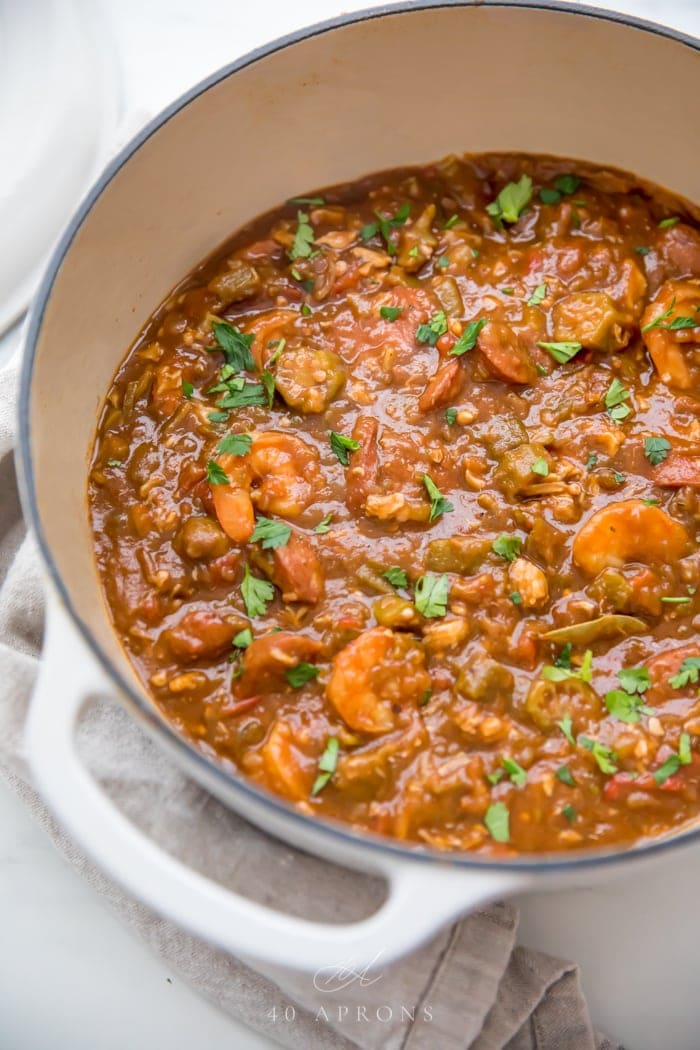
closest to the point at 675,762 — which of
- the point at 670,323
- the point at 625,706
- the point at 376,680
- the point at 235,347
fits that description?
the point at 625,706

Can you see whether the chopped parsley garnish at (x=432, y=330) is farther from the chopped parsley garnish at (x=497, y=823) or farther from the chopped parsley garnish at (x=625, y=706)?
the chopped parsley garnish at (x=497, y=823)

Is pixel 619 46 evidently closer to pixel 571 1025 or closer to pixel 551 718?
pixel 551 718

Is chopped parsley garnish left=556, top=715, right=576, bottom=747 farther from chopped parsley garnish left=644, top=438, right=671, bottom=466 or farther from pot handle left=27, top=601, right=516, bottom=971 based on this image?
chopped parsley garnish left=644, top=438, right=671, bottom=466

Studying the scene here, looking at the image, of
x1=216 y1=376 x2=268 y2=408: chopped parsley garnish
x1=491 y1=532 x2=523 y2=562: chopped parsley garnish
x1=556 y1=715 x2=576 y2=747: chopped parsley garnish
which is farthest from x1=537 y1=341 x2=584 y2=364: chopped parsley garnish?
x1=556 y1=715 x2=576 y2=747: chopped parsley garnish

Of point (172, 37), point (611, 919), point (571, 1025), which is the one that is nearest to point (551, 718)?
point (611, 919)

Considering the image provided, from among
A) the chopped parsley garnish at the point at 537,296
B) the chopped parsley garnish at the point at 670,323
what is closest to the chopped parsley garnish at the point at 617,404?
the chopped parsley garnish at the point at 670,323

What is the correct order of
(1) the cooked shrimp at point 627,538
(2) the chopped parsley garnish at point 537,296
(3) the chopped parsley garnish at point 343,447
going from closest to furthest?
(1) the cooked shrimp at point 627,538
(3) the chopped parsley garnish at point 343,447
(2) the chopped parsley garnish at point 537,296

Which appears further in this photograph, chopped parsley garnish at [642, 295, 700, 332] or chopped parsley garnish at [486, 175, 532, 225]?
chopped parsley garnish at [486, 175, 532, 225]
